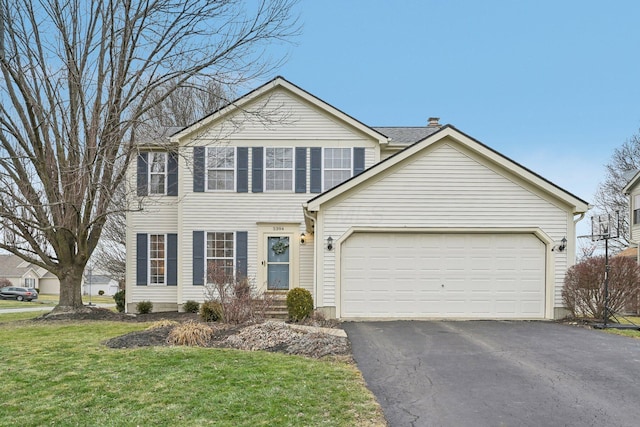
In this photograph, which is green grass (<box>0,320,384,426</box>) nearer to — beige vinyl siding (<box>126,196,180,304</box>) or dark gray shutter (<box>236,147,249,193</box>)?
beige vinyl siding (<box>126,196,180,304</box>)

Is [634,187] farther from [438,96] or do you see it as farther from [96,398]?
[96,398]

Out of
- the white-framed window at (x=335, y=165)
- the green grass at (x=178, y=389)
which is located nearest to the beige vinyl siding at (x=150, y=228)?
the white-framed window at (x=335, y=165)

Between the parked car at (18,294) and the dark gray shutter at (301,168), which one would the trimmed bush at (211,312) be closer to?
the dark gray shutter at (301,168)

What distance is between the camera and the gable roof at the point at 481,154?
11773mm

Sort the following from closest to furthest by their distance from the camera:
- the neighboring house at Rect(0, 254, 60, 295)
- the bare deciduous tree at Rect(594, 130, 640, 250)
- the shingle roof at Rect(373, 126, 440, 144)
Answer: the shingle roof at Rect(373, 126, 440, 144) < the bare deciduous tree at Rect(594, 130, 640, 250) < the neighboring house at Rect(0, 254, 60, 295)

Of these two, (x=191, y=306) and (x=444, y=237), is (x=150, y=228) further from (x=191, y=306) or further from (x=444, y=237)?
(x=444, y=237)

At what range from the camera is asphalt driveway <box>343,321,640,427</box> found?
4711 mm

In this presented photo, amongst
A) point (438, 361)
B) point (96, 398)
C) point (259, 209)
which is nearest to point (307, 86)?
point (259, 209)

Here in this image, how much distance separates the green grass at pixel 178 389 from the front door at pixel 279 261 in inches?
283

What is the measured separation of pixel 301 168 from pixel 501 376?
1029cm

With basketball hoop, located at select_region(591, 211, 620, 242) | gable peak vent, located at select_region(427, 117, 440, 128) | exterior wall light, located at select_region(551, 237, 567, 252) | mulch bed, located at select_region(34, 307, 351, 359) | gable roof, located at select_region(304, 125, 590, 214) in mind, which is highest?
gable peak vent, located at select_region(427, 117, 440, 128)

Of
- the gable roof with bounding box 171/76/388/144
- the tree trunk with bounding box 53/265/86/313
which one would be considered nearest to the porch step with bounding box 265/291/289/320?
the gable roof with bounding box 171/76/388/144

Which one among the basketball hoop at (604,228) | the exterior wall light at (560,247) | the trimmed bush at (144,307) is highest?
the basketball hoop at (604,228)

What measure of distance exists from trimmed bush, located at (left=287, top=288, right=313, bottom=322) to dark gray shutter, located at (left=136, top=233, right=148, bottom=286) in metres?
6.70
